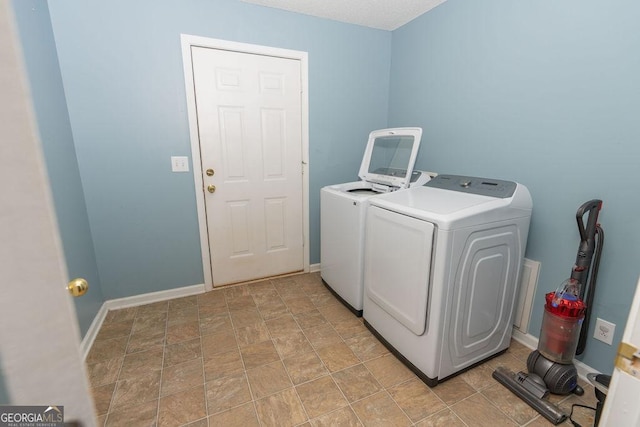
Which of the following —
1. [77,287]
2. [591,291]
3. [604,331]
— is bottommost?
[604,331]

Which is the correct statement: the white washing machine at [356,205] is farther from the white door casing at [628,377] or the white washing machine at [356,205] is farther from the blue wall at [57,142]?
the blue wall at [57,142]

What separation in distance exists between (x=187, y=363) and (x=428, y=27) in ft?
9.80

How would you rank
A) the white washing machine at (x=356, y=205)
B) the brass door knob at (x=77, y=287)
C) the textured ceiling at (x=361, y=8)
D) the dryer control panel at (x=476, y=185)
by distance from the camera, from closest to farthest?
1. the brass door knob at (x=77, y=287)
2. the dryer control panel at (x=476, y=185)
3. the white washing machine at (x=356, y=205)
4. the textured ceiling at (x=361, y=8)

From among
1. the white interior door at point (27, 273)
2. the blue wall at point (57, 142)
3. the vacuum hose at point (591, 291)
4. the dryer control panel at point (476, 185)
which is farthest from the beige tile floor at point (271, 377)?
the white interior door at point (27, 273)

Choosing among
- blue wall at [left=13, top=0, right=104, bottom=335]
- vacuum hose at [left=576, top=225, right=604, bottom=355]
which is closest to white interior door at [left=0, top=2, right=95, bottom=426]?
blue wall at [left=13, top=0, right=104, bottom=335]

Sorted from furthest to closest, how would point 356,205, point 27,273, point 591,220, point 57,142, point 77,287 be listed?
point 356,205 < point 57,142 < point 591,220 < point 77,287 < point 27,273

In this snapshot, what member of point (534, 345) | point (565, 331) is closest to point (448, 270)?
point (565, 331)

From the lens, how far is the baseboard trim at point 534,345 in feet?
4.96

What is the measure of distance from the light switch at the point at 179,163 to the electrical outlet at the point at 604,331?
109 inches

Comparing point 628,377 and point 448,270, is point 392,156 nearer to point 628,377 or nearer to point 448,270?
point 448,270

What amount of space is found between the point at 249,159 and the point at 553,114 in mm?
2101

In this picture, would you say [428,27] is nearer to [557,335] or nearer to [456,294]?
[456,294]

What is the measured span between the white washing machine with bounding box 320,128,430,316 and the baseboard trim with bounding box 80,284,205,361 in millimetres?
1170

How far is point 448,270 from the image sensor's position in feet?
4.44
